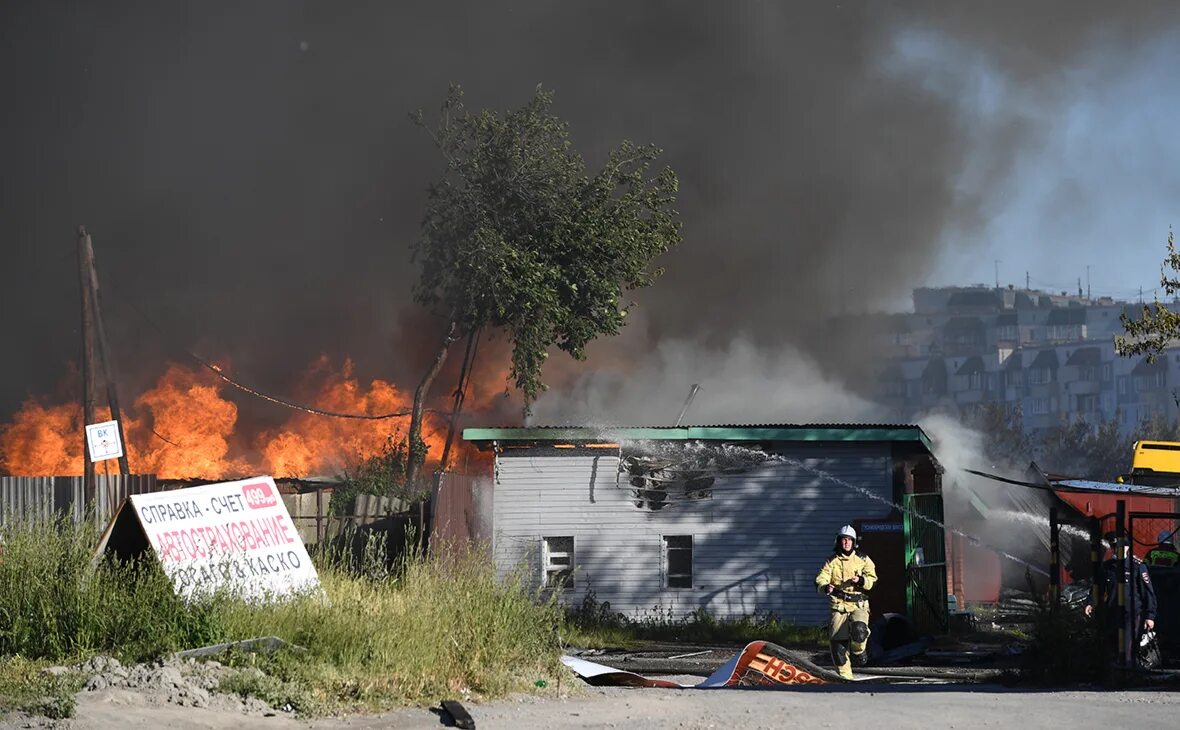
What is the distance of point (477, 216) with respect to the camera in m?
31.3

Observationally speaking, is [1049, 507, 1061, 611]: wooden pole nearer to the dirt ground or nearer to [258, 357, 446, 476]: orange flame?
the dirt ground

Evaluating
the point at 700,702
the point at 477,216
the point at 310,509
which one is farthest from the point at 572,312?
the point at 700,702

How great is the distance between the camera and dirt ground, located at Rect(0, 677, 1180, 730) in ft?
28.8

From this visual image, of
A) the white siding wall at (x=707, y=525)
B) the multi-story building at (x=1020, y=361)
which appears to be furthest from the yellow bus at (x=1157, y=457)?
the multi-story building at (x=1020, y=361)

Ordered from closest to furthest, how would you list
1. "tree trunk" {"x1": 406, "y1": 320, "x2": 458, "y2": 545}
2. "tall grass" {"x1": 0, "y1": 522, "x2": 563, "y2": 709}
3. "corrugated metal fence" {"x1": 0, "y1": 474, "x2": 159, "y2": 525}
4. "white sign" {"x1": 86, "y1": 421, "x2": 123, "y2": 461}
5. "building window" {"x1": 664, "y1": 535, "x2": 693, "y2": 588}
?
"tall grass" {"x1": 0, "y1": 522, "x2": 563, "y2": 709} → "white sign" {"x1": 86, "y1": 421, "x2": 123, "y2": 461} → "building window" {"x1": 664, "y1": 535, "x2": 693, "y2": 588} → "corrugated metal fence" {"x1": 0, "y1": 474, "x2": 159, "y2": 525} → "tree trunk" {"x1": 406, "y1": 320, "x2": 458, "y2": 545}

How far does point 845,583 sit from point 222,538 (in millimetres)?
6614

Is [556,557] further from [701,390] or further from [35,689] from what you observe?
[701,390]

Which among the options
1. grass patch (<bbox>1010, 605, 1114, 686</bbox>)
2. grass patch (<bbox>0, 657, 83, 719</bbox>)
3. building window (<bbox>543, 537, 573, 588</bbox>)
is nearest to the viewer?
grass patch (<bbox>0, 657, 83, 719</bbox>)

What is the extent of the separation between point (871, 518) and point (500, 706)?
44.8 feet

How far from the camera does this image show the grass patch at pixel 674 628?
21250 mm

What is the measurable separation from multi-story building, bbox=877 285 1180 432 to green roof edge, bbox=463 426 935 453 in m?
117

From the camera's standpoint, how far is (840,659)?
14961 millimetres

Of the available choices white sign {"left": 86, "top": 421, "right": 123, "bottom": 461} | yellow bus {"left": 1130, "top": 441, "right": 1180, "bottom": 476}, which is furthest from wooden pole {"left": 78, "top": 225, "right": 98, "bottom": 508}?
yellow bus {"left": 1130, "top": 441, "right": 1180, "bottom": 476}

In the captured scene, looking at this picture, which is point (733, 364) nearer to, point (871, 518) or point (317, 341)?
point (317, 341)
